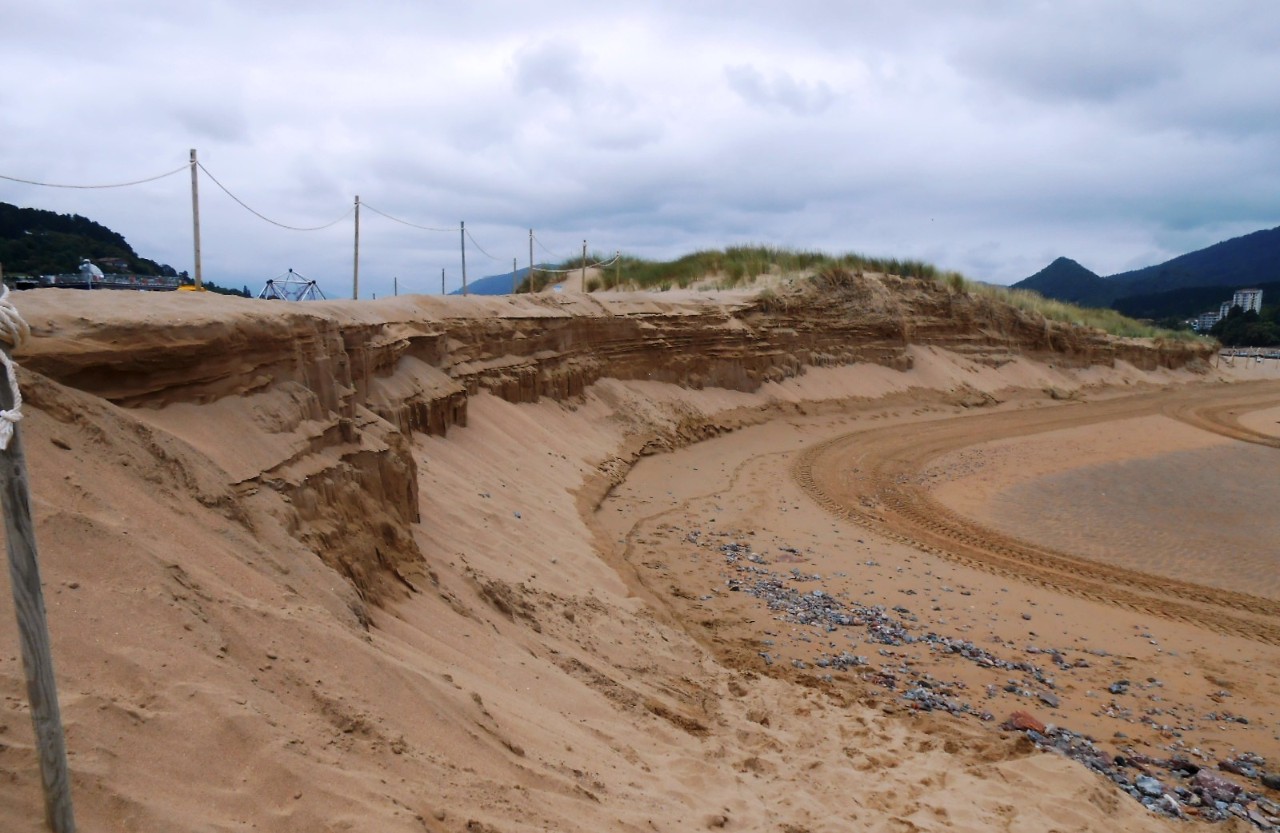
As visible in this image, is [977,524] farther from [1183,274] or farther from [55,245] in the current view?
[1183,274]

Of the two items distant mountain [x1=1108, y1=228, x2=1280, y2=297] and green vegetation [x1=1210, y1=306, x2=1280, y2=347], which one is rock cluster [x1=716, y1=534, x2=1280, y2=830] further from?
distant mountain [x1=1108, y1=228, x2=1280, y2=297]

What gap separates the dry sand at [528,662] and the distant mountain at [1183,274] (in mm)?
145232

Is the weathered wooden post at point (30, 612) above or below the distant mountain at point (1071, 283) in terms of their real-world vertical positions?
below

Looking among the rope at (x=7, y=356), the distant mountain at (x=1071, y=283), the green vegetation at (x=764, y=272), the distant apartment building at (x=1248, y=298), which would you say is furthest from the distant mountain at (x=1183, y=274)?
the rope at (x=7, y=356)

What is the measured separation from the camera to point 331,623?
377 cm

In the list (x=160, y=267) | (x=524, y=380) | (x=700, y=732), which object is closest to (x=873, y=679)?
(x=700, y=732)

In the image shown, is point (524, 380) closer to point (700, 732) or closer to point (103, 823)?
point (700, 732)

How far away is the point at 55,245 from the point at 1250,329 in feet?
268

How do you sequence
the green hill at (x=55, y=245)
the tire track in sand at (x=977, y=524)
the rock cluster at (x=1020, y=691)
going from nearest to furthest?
the rock cluster at (x=1020, y=691) < the tire track in sand at (x=977, y=524) < the green hill at (x=55, y=245)

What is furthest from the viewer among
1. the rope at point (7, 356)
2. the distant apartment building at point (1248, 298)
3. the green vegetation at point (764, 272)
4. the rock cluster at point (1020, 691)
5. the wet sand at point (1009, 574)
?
the distant apartment building at point (1248, 298)

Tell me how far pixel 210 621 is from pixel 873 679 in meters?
5.07

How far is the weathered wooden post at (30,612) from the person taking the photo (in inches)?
82.4

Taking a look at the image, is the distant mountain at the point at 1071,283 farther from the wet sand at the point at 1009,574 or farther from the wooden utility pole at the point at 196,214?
the wooden utility pole at the point at 196,214

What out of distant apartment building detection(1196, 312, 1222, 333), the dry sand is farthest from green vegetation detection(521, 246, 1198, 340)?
distant apartment building detection(1196, 312, 1222, 333)
